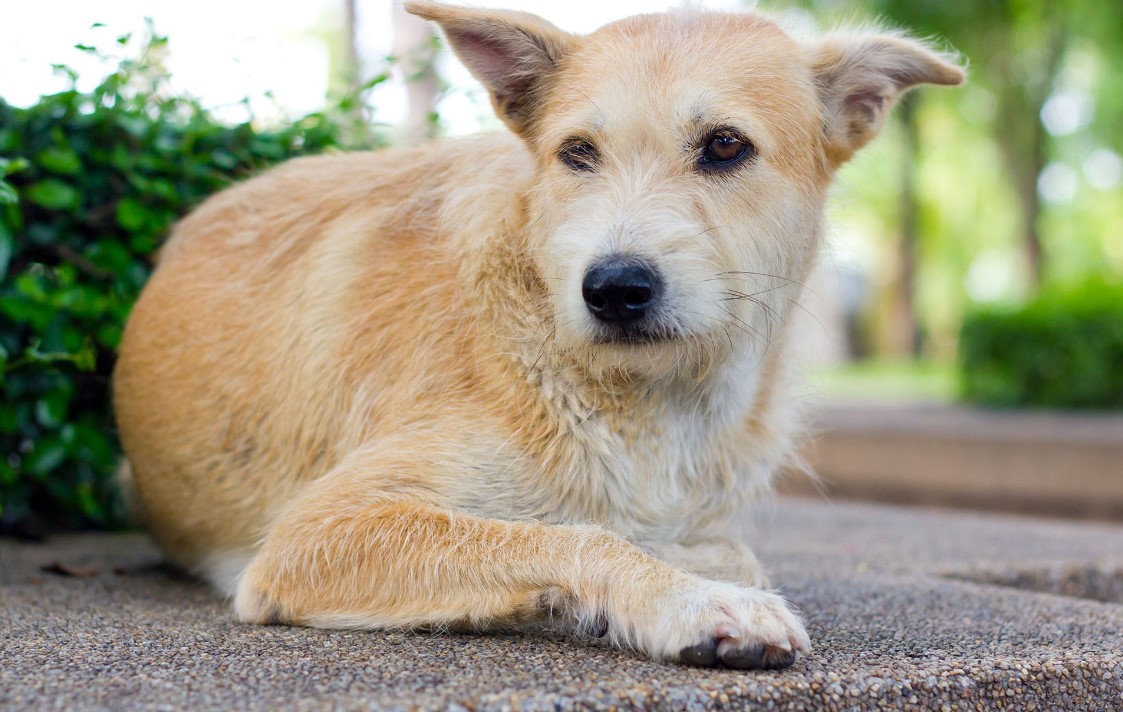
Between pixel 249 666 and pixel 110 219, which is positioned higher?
pixel 110 219

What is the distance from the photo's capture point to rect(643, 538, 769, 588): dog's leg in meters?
3.26

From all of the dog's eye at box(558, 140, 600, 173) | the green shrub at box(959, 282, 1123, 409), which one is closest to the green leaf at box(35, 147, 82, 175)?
the dog's eye at box(558, 140, 600, 173)

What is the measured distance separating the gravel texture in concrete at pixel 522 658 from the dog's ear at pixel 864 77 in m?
1.64

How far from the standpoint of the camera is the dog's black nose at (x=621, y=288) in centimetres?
279

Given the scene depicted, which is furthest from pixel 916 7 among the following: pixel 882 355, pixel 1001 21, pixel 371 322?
pixel 371 322

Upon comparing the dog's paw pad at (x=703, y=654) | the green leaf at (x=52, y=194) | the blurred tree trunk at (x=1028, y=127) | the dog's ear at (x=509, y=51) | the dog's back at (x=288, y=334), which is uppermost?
the blurred tree trunk at (x=1028, y=127)

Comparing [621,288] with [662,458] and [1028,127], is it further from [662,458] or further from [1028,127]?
[1028,127]

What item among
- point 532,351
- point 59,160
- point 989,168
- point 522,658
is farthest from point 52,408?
point 989,168

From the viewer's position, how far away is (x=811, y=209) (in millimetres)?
3463

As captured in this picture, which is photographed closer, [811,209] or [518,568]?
[518,568]

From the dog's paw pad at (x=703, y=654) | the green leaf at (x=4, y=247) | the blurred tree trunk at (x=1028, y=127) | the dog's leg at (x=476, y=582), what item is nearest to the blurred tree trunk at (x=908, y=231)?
the blurred tree trunk at (x=1028, y=127)

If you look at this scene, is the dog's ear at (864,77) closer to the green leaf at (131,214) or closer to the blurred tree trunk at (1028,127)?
the green leaf at (131,214)

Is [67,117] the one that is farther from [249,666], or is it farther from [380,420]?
[249,666]

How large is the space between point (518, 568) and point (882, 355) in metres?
43.9
